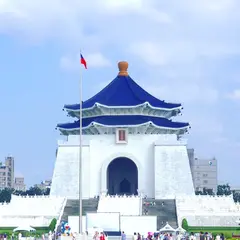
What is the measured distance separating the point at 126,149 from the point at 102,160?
5.88 feet

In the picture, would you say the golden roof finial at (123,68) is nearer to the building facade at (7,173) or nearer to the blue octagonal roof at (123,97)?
the blue octagonal roof at (123,97)

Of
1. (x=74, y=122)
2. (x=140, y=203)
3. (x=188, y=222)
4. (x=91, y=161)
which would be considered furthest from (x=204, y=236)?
(x=74, y=122)

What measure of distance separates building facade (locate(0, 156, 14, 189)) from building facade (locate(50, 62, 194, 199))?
59870 millimetres

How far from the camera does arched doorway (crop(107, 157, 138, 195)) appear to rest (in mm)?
52469

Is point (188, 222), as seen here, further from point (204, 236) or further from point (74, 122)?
point (74, 122)

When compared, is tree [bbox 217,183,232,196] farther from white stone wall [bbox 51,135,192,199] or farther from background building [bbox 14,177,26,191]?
background building [bbox 14,177,26,191]

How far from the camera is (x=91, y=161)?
48.7 meters

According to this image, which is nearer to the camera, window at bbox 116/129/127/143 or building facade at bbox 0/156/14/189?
window at bbox 116/129/127/143

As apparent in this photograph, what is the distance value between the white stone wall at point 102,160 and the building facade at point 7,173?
203ft

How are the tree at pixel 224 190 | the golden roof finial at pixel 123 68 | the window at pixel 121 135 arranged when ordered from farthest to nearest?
the tree at pixel 224 190
the golden roof finial at pixel 123 68
the window at pixel 121 135

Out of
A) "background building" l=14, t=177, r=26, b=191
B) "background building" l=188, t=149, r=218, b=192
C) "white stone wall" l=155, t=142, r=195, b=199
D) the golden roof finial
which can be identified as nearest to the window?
"white stone wall" l=155, t=142, r=195, b=199

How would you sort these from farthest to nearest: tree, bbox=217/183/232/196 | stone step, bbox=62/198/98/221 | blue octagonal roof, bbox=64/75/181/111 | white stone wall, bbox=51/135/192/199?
1. tree, bbox=217/183/232/196
2. blue octagonal roof, bbox=64/75/181/111
3. white stone wall, bbox=51/135/192/199
4. stone step, bbox=62/198/98/221

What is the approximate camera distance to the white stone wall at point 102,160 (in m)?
47.9

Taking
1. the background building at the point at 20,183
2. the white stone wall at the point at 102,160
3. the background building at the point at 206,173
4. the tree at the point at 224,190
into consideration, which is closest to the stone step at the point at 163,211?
the white stone wall at the point at 102,160
